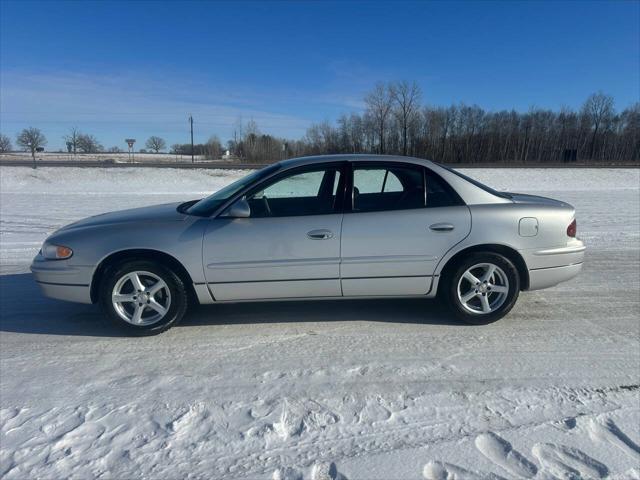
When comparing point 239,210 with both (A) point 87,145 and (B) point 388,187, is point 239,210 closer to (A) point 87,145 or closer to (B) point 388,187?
(B) point 388,187

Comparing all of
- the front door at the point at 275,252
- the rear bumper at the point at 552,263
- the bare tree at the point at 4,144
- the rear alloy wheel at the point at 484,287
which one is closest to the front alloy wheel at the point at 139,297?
the front door at the point at 275,252

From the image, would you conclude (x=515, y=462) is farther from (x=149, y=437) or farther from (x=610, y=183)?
(x=610, y=183)

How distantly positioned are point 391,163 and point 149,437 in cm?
311

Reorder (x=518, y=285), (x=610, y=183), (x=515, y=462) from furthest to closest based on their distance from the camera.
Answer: (x=610, y=183) → (x=518, y=285) → (x=515, y=462)

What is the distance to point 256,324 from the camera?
4.22 metres

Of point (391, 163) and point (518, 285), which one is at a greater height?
point (391, 163)

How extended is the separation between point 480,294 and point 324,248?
159cm

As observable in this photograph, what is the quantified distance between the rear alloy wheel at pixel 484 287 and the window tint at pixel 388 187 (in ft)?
2.52

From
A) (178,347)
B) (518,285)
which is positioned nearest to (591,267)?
(518,285)

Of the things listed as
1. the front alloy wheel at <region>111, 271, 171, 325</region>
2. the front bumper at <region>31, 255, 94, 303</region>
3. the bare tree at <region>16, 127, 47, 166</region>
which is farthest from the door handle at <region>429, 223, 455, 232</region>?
the bare tree at <region>16, 127, 47, 166</region>

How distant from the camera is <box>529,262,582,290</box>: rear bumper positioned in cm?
416

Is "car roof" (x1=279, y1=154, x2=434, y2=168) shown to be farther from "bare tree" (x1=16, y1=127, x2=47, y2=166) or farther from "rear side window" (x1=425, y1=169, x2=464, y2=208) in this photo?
"bare tree" (x1=16, y1=127, x2=47, y2=166)

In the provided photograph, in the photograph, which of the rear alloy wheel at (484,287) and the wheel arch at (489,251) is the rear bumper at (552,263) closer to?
the wheel arch at (489,251)

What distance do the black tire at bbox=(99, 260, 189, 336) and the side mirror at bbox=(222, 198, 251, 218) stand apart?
2.47 feet
